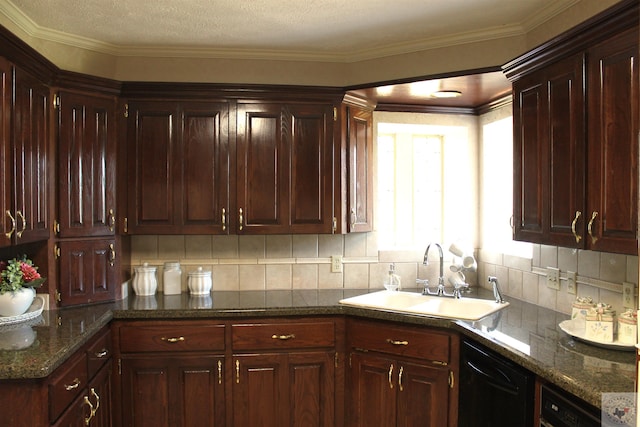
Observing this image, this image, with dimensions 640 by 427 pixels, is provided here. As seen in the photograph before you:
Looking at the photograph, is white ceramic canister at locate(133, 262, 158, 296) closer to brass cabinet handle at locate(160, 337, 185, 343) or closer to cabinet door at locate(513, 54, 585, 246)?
brass cabinet handle at locate(160, 337, 185, 343)

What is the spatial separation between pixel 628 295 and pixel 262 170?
6.44 ft

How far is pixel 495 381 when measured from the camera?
82.0 inches

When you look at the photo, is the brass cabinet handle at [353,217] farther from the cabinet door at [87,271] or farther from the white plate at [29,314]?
the white plate at [29,314]

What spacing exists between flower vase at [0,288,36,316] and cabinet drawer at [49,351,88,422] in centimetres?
44

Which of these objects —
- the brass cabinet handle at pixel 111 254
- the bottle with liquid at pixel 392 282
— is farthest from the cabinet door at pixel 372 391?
the brass cabinet handle at pixel 111 254

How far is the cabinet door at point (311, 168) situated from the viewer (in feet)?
9.82

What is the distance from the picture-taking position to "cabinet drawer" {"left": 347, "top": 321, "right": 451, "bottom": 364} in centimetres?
249

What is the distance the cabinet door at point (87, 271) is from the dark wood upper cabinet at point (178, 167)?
0.21m

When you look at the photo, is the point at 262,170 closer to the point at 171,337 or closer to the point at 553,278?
the point at 171,337

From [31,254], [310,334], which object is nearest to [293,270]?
[310,334]

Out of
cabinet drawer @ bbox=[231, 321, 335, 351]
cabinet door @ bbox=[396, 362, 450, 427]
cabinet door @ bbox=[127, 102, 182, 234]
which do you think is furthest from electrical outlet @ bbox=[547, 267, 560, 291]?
cabinet door @ bbox=[127, 102, 182, 234]

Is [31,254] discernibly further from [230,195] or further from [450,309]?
[450,309]

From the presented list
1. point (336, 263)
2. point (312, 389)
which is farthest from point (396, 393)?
point (336, 263)

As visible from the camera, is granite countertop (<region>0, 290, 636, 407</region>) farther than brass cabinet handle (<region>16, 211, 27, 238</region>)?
No
